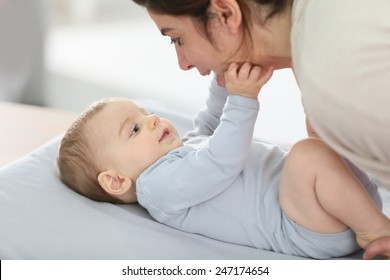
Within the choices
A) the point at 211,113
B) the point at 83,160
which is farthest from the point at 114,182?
the point at 211,113

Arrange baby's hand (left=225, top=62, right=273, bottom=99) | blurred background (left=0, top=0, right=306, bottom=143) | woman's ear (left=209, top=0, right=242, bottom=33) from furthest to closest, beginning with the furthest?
blurred background (left=0, top=0, right=306, bottom=143) < baby's hand (left=225, top=62, right=273, bottom=99) < woman's ear (left=209, top=0, right=242, bottom=33)

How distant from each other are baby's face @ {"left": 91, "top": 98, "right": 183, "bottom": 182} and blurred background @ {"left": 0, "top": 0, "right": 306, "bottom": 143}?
119 cm

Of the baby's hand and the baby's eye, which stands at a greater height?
the baby's hand

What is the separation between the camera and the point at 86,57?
2865mm

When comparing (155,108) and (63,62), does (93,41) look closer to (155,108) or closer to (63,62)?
(63,62)

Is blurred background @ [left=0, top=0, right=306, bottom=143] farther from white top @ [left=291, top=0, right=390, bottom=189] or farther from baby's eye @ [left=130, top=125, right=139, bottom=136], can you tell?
white top @ [left=291, top=0, right=390, bottom=189]

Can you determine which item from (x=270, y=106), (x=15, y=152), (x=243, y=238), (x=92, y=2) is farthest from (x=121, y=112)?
(x=92, y=2)

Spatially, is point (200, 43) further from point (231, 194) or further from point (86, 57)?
point (86, 57)

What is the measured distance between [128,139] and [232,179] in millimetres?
259

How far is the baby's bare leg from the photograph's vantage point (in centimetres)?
133

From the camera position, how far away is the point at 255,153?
1585 mm

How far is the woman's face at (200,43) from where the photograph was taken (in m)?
1.33

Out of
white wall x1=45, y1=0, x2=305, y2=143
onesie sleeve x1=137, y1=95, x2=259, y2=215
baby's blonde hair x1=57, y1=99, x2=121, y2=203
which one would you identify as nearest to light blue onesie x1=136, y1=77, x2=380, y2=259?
onesie sleeve x1=137, y1=95, x2=259, y2=215
